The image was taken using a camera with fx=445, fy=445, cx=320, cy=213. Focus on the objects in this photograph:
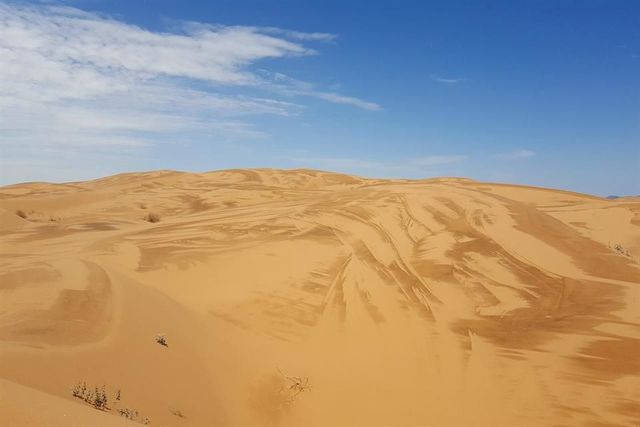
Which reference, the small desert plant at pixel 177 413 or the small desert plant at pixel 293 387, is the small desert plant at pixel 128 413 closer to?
the small desert plant at pixel 177 413

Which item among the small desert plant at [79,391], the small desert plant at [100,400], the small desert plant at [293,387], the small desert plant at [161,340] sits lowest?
the small desert plant at [293,387]

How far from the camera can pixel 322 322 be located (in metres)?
7.23

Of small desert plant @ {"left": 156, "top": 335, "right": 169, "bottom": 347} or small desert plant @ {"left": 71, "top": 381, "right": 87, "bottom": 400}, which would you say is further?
small desert plant @ {"left": 156, "top": 335, "right": 169, "bottom": 347}

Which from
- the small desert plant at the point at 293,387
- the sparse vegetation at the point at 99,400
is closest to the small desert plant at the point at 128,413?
the sparse vegetation at the point at 99,400

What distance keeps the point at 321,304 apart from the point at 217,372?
2.59 metres

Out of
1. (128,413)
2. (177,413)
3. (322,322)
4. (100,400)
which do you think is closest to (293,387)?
(177,413)

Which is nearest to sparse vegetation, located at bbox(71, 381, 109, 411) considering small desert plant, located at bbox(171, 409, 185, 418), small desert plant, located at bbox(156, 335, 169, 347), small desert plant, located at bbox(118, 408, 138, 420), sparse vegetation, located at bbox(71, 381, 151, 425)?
sparse vegetation, located at bbox(71, 381, 151, 425)

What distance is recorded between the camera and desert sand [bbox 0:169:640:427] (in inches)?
193

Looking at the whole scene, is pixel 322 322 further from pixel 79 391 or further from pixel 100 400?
pixel 79 391

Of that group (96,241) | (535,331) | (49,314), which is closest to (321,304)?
(535,331)

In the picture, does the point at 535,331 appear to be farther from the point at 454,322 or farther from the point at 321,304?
the point at 321,304

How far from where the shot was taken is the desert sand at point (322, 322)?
4910 mm

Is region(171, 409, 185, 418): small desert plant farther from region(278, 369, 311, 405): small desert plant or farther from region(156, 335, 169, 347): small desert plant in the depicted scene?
region(156, 335, 169, 347): small desert plant

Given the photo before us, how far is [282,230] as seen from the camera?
11.5 metres
